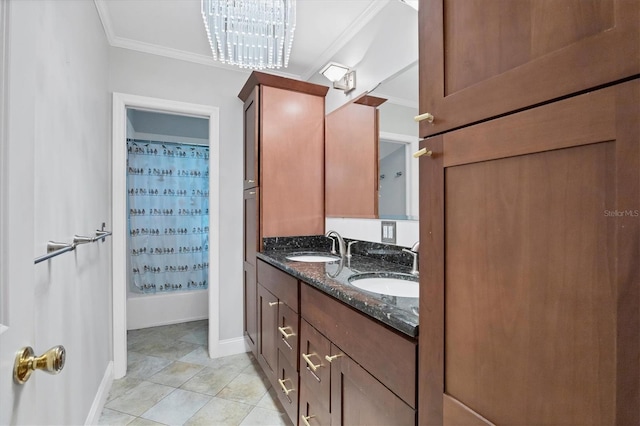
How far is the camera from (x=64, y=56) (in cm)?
128

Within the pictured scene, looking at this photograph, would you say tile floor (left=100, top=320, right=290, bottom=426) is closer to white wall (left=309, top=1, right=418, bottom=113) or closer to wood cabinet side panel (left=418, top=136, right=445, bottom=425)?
wood cabinet side panel (left=418, top=136, right=445, bottom=425)

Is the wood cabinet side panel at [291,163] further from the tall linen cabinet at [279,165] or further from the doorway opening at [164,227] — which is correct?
the doorway opening at [164,227]

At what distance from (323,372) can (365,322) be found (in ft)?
1.44

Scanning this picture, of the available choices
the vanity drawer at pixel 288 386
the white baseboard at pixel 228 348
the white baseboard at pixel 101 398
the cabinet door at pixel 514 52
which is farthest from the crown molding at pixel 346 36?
the white baseboard at pixel 101 398

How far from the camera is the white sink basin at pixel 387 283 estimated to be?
135 cm

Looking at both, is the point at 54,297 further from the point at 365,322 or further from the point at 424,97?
the point at 424,97

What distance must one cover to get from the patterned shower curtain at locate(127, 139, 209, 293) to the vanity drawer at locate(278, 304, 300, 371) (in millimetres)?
2117

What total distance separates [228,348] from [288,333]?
1.25 metres

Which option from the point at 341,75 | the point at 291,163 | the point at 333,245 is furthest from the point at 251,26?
the point at 333,245

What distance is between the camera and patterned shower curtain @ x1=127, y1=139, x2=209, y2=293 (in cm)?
322

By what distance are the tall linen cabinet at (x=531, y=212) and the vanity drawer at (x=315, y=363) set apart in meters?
0.56

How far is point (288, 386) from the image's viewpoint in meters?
1.64

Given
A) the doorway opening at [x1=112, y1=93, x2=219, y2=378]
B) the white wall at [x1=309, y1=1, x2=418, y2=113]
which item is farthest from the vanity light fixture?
the doorway opening at [x1=112, y1=93, x2=219, y2=378]

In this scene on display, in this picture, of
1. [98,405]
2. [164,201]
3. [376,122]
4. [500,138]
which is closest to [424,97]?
[500,138]
